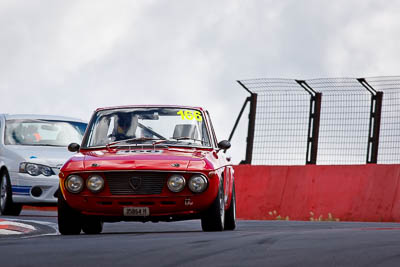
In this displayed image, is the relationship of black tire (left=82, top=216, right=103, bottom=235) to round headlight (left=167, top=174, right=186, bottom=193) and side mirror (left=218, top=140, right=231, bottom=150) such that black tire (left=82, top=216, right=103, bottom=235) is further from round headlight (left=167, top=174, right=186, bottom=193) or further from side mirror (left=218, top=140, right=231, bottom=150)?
side mirror (left=218, top=140, right=231, bottom=150)

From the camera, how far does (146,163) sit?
11.9 metres

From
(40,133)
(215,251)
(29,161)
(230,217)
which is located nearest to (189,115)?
(230,217)

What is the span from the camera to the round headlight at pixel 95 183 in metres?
11.8

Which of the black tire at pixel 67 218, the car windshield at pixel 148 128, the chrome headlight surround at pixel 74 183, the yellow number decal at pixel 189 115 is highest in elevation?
the yellow number decal at pixel 189 115

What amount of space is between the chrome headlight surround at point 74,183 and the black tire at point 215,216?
51.7 inches

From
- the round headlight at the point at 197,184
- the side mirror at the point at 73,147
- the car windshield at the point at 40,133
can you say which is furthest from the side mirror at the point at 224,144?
the car windshield at the point at 40,133

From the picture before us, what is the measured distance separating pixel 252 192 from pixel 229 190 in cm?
670

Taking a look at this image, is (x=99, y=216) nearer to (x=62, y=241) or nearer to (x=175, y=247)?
(x=62, y=241)

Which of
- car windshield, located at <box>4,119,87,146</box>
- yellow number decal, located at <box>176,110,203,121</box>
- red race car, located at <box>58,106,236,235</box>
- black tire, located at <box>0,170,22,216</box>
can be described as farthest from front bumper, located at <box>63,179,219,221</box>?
car windshield, located at <box>4,119,87,146</box>

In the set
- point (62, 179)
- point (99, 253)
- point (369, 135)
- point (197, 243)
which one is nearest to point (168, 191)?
point (62, 179)

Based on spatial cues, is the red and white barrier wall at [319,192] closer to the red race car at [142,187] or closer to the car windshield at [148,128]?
the car windshield at [148,128]

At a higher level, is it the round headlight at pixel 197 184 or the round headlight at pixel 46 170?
the round headlight at pixel 197 184

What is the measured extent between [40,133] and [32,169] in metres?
1.11

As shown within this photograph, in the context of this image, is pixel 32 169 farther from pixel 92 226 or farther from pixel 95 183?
pixel 95 183
